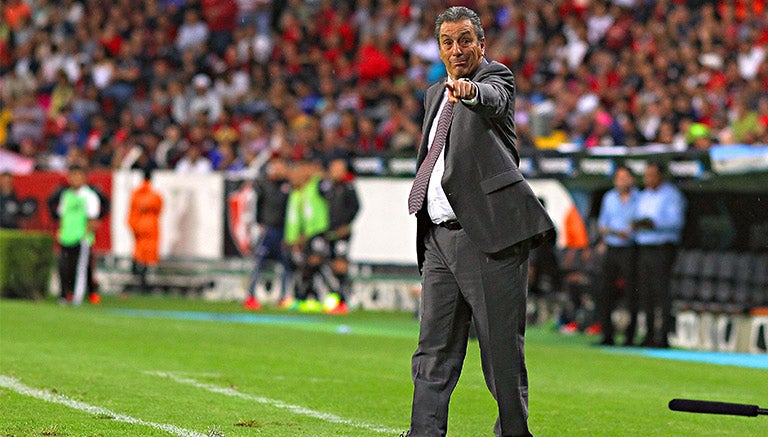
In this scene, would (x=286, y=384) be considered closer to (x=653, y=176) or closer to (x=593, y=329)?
(x=653, y=176)

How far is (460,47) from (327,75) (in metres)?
22.8

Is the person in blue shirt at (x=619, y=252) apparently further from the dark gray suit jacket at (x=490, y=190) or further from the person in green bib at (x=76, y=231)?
the dark gray suit jacket at (x=490, y=190)

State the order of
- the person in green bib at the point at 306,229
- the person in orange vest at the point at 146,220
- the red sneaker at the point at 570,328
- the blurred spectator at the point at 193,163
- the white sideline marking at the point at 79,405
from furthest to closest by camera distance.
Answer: the blurred spectator at the point at 193,163
the person in orange vest at the point at 146,220
the person in green bib at the point at 306,229
the red sneaker at the point at 570,328
the white sideline marking at the point at 79,405

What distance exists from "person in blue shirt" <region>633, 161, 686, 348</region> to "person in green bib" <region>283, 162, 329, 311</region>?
6.77 metres

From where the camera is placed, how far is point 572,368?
13844 mm

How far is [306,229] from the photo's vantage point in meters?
22.9

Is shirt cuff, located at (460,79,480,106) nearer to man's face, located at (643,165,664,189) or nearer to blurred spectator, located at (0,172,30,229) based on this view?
man's face, located at (643,165,664,189)

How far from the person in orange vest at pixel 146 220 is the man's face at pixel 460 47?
18.6 metres

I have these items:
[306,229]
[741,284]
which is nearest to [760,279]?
[741,284]

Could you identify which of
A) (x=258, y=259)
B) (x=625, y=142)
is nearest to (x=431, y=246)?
(x=625, y=142)

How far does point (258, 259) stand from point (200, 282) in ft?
8.12

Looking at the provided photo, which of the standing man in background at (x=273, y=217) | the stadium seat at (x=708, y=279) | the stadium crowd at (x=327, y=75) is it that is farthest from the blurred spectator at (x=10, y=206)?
the stadium seat at (x=708, y=279)

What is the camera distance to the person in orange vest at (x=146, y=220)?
82.2 feet

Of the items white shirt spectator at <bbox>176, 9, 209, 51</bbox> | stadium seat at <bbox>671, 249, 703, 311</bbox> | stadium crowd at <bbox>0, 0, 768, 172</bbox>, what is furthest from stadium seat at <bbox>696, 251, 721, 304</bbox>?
white shirt spectator at <bbox>176, 9, 209, 51</bbox>
